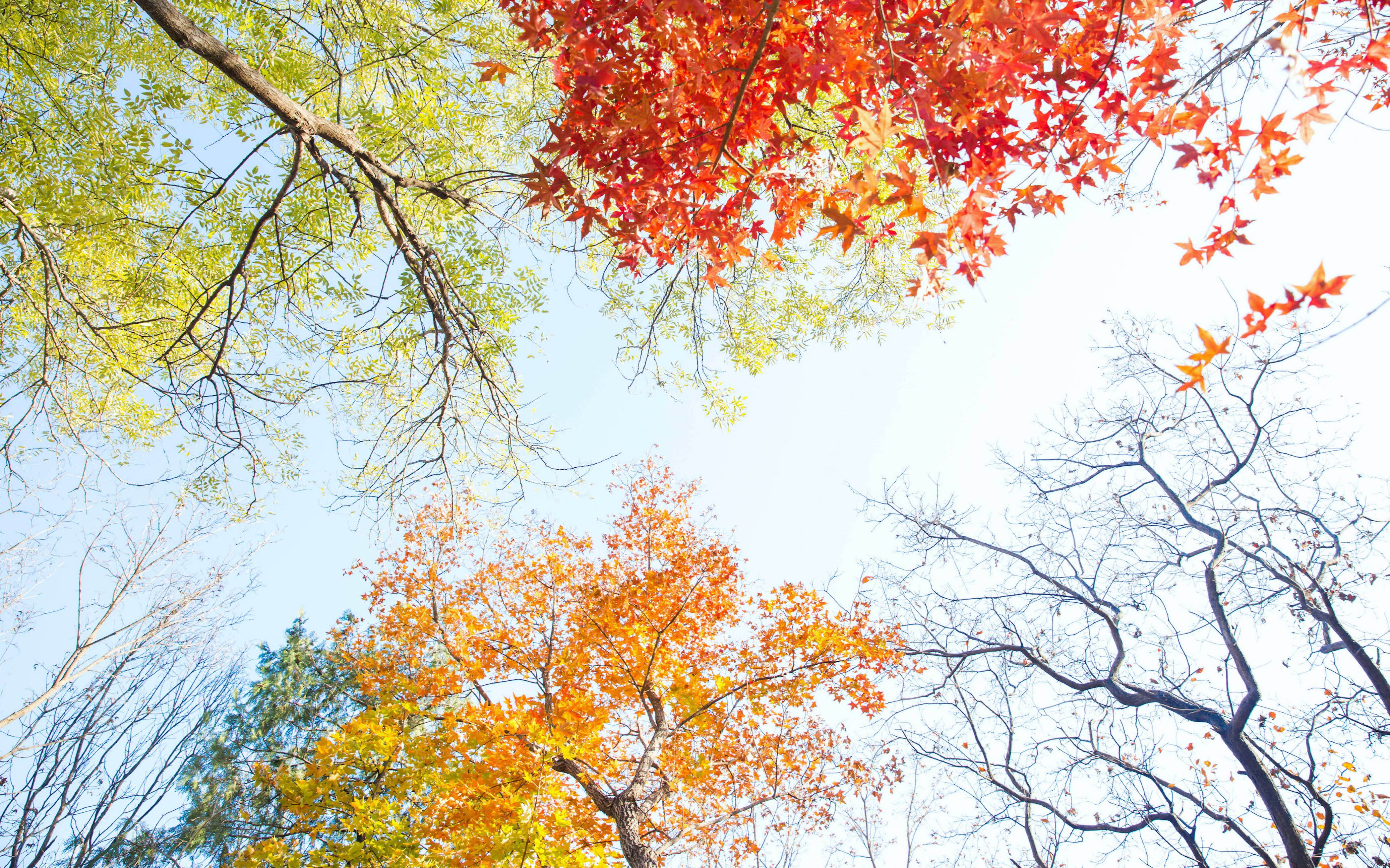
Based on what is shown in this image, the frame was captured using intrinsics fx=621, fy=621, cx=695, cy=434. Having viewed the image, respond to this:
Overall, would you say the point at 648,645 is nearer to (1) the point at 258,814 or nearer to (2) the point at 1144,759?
(2) the point at 1144,759

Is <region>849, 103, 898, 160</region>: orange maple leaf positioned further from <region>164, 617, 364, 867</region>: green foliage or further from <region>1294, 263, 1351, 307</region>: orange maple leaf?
<region>164, 617, 364, 867</region>: green foliage

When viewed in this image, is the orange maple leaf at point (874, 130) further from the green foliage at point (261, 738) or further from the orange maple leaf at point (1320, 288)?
the green foliage at point (261, 738)

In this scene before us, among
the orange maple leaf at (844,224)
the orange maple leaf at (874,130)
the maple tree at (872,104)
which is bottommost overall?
the orange maple leaf at (844,224)

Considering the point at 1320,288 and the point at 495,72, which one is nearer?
the point at 1320,288

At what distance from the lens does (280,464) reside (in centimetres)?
479

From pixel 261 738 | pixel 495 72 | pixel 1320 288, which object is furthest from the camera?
pixel 261 738

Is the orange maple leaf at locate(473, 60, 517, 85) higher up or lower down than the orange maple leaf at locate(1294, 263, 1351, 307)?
higher up

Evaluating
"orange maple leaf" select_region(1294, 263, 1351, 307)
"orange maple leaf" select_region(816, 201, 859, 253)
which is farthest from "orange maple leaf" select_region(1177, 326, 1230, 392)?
"orange maple leaf" select_region(816, 201, 859, 253)

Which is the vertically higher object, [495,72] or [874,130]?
[495,72]

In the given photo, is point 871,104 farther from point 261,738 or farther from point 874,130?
point 261,738

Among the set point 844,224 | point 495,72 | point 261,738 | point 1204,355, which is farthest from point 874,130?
point 261,738

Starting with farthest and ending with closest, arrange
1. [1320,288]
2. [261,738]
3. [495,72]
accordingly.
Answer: [261,738] < [495,72] < [1320,288]

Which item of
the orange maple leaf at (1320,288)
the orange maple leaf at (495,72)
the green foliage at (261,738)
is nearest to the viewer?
the orange maple leaf at (1320,288)

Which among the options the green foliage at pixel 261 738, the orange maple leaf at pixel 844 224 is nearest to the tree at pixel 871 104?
the orange maple leaf at pixel 844 224
